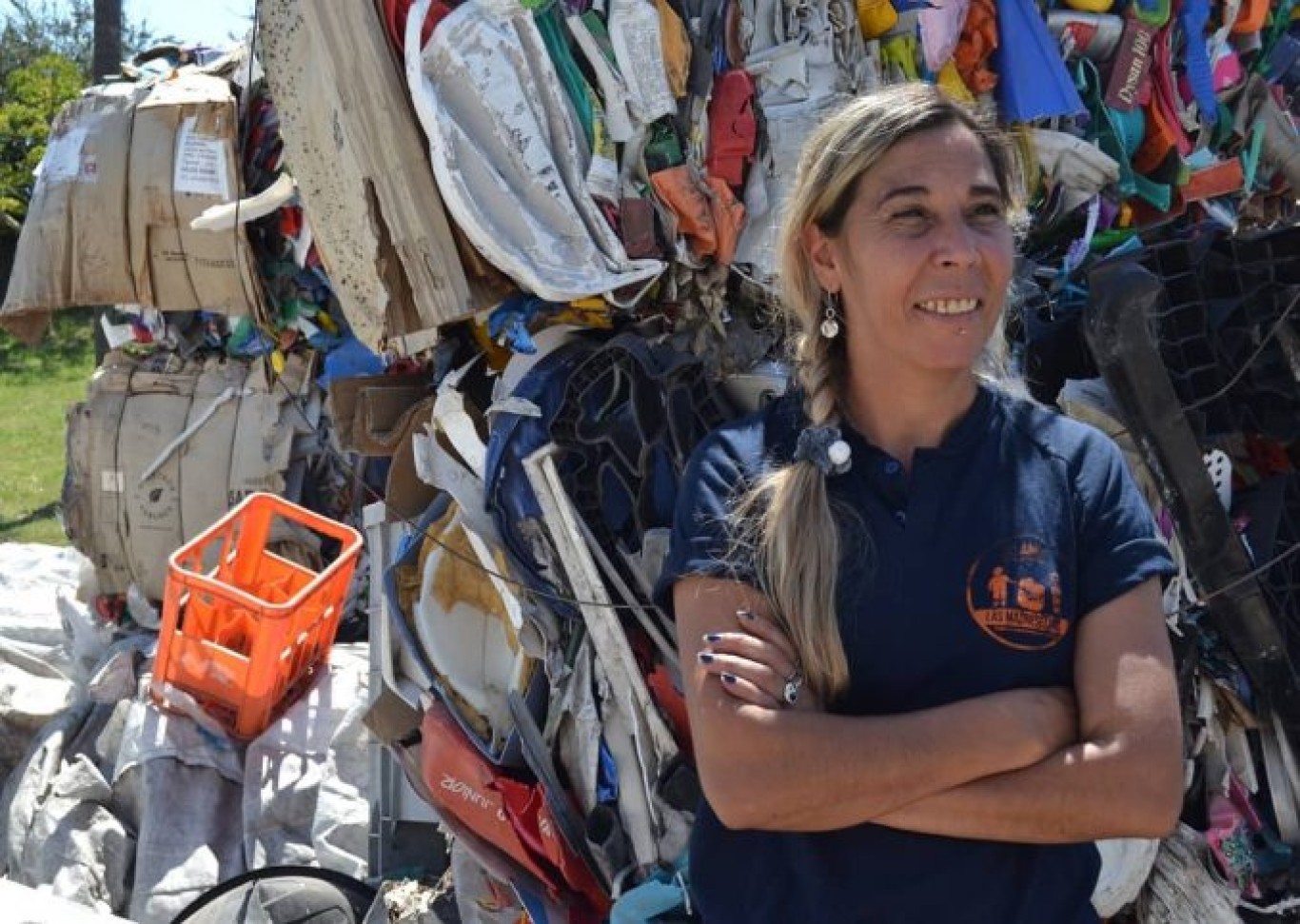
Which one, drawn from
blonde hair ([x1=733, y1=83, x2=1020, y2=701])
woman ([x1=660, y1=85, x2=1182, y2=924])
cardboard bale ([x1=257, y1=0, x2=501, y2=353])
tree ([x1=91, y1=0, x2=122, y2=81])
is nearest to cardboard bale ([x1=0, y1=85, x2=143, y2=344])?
cardboard bale ([x1=257, y1=0, x2=501, y2=353])

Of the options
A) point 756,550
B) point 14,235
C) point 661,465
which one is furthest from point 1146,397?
point 14,235

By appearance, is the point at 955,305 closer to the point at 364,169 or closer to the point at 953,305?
the point at 953,305

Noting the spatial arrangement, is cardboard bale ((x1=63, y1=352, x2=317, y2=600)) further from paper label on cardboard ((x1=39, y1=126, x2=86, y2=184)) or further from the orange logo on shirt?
the orange logo on shirt

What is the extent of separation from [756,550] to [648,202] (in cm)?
149

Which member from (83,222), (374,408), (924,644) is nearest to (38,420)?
(83,222)

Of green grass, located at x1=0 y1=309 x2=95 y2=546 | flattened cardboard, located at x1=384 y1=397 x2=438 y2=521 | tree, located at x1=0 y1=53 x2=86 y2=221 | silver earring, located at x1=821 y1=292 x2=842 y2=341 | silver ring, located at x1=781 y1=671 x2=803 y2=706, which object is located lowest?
green grass, located at x1=0 y1=309 x2=95 y2=546

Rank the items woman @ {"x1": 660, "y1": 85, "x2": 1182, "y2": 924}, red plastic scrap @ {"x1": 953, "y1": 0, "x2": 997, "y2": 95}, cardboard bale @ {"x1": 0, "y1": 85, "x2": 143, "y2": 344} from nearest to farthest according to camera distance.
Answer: woman @ {"x1": 660, "y1": 85, "x2": 1182, "y2": 924} → red plastic scrap @ {"x1": 953, "y1": 0, "x2": 997, "y2": 95} → cardboard bale @ {"x1": 0, "y1": 85, "x2": 143, "y2": 344}

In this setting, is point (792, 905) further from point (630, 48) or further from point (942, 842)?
point (630, 48)

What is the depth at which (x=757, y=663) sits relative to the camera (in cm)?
171

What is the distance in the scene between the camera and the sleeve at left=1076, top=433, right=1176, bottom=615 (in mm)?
1716

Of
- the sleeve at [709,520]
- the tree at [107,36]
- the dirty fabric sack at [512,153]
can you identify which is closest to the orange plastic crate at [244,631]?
the dirty fabric sack at [512,153]

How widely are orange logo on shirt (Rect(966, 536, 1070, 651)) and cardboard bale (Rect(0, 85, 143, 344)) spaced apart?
4.15 m

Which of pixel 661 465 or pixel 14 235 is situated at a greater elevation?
pixel 661 465

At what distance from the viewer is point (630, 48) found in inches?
117
